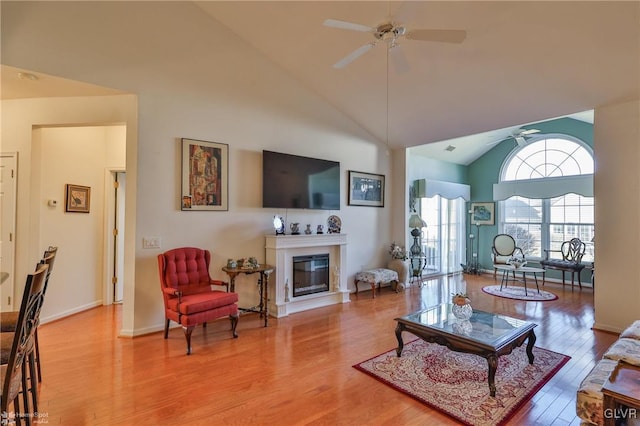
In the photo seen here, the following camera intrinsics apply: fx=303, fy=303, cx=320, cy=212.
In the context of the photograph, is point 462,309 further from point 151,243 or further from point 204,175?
point 151,243

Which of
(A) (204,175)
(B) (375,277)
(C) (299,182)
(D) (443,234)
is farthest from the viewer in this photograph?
(D) (443,234)

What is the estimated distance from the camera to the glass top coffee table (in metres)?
2.39

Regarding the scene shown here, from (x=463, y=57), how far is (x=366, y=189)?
2768 millimetres

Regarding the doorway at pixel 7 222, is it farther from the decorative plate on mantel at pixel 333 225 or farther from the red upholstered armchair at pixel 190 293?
the decorative plate on mantel at pixel 333 225

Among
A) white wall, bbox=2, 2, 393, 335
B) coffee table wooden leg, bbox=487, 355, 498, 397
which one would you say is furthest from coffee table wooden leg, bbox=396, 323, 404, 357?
white wall, bbox=2, 2, 393, 335

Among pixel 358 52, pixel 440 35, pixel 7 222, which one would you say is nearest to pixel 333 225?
pixel 358 52

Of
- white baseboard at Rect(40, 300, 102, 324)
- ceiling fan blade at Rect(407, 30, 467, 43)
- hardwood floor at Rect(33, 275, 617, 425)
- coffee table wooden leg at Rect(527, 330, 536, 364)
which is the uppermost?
ceiling fan blade at Rect(407, 30, 467, 43)

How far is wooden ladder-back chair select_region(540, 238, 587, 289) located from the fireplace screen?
4986mm

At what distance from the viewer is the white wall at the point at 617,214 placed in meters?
3.68

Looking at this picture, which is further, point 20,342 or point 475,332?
point 475,332

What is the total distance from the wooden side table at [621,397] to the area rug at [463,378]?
681mm

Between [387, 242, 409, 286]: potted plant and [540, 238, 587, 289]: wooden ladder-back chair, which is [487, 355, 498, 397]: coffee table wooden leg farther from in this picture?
[540, 238, 587, 289]: wooden ladder-back chair

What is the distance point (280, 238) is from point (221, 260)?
858 millimetres

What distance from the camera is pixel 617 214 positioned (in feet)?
12.4
